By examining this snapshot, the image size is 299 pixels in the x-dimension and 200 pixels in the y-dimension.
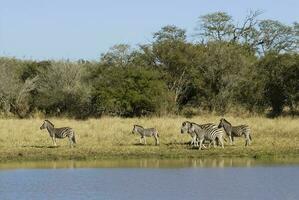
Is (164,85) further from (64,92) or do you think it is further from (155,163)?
(155,163)

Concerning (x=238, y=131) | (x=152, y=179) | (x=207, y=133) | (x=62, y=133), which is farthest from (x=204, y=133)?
(x=152, y=179)

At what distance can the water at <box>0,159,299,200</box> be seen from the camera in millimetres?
16797

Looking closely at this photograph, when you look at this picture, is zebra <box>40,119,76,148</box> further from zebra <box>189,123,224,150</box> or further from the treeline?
the treeline

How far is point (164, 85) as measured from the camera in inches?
1775

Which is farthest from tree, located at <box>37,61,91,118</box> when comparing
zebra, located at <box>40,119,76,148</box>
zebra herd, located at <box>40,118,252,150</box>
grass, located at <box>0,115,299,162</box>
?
zebra herd, located at <box>40,118,252,150</box>

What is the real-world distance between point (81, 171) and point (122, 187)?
12.5ft

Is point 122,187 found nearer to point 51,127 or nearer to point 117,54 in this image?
point 51,127

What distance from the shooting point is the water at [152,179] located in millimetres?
16797

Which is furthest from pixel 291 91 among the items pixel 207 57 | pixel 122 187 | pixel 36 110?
pixel 122 187

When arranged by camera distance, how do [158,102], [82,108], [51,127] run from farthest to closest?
1. [82,108]
2. [158,102]
3. [51,127]

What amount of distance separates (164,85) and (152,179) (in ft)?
84.9

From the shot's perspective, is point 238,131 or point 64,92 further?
point 64,92

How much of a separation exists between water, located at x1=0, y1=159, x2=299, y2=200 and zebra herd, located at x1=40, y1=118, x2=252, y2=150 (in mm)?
2517

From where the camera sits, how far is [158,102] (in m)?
42.9
